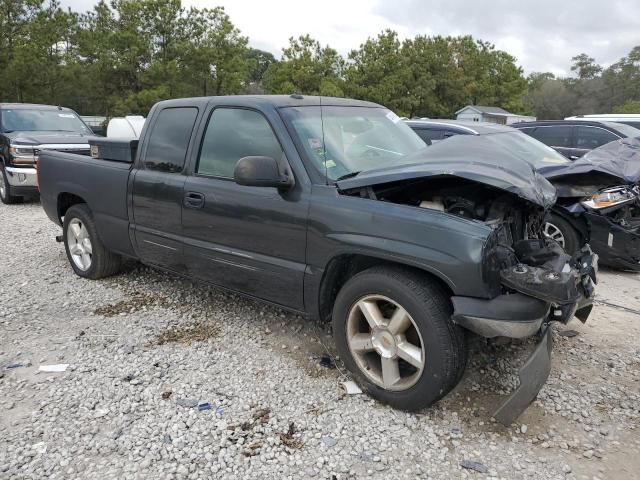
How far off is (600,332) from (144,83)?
2399cm

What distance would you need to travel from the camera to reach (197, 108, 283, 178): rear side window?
3.49m

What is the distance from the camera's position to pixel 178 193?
154 inches

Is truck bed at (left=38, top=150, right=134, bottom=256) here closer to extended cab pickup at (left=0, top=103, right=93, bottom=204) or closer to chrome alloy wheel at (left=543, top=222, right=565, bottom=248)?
extended cab pickup at (left=0, top=103, right=93, bottom=204)

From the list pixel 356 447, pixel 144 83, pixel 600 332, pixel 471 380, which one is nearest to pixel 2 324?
pixel 356 447

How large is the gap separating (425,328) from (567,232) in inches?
133

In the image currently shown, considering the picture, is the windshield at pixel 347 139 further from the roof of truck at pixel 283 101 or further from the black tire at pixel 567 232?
the black tire at pixel 567 232

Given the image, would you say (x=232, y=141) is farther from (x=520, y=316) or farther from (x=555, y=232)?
(x=555, y=232)

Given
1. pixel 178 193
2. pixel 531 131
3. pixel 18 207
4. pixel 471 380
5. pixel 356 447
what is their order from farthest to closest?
pixel 531 131, pixel 18 207, pixel 178 193, pixel 471 380, pixel 356 447

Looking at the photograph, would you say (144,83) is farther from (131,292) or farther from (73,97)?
(131,292)

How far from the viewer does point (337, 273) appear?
10.6 feet

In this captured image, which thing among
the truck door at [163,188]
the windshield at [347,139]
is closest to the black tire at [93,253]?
the truck door at [163,188]

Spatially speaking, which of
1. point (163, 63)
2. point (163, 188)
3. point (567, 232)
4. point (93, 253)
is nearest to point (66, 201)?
point (93, 253)

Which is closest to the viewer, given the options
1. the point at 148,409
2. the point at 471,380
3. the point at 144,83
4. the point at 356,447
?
the point at 356,447

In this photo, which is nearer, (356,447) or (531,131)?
(356,447)
